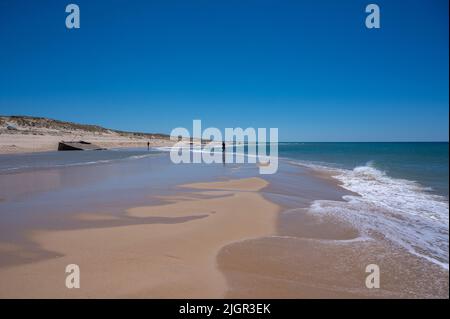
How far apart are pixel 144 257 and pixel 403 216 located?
642 cm

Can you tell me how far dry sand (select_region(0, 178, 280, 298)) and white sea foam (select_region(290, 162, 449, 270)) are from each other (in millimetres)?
1923

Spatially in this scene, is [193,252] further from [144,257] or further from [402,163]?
[402,163]

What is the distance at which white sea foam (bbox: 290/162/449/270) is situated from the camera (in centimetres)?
531

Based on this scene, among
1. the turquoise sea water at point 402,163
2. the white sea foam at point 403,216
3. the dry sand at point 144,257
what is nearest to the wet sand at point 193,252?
the dry sand at point 144,257

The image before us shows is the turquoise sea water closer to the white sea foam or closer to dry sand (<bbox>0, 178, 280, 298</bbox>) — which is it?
the white sea foam

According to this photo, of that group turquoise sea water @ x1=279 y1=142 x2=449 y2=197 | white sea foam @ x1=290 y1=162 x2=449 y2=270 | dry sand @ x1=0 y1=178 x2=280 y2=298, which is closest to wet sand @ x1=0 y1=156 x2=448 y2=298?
dry sand @ x1=0 y1=178 x2=280 y2=298

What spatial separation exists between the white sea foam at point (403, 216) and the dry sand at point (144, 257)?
192 cm

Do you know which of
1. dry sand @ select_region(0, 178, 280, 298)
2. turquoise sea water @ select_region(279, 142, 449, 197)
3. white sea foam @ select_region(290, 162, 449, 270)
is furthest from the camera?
turquoise sea water @ select_region(279, 142, 449, 197)

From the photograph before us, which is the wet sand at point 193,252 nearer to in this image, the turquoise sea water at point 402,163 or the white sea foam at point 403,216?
the white sea foam at point 403,216
